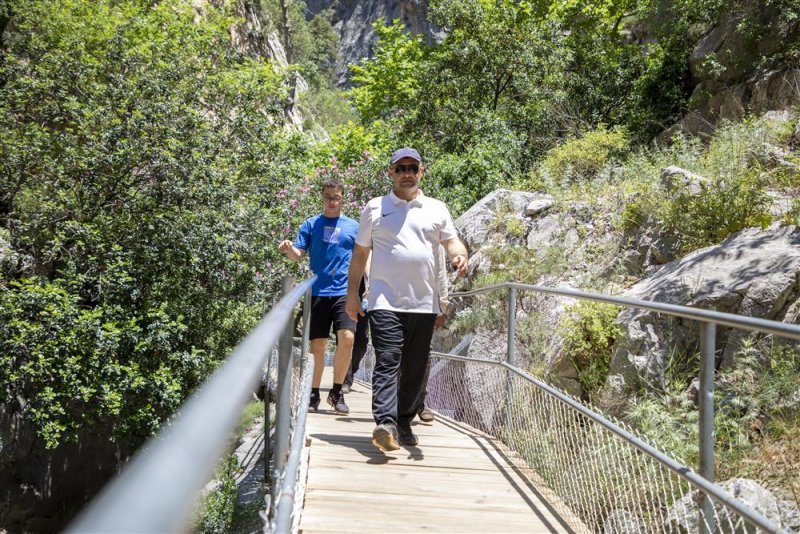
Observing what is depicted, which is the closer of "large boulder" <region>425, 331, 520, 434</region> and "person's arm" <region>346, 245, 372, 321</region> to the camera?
"person's arm" <region>346, 245, 372, 321</region>

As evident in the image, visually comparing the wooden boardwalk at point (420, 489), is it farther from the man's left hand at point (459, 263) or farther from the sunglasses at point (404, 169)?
the sunglasses at point (404, 169)

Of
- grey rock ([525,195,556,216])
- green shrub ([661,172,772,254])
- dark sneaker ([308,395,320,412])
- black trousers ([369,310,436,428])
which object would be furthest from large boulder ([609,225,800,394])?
grey rock ([525,195,556,216])

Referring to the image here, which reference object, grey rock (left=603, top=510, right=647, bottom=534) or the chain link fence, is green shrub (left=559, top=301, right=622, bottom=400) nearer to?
the chain link fence

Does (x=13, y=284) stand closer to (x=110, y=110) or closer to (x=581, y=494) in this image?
(x=110, y=110)

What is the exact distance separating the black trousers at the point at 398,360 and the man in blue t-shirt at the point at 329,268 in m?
1.13

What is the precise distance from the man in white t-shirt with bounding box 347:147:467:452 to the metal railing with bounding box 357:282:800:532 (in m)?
0.69

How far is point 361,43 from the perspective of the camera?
242ft

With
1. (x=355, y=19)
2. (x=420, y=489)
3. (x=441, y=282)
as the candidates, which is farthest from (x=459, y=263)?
(x=355, y=19)

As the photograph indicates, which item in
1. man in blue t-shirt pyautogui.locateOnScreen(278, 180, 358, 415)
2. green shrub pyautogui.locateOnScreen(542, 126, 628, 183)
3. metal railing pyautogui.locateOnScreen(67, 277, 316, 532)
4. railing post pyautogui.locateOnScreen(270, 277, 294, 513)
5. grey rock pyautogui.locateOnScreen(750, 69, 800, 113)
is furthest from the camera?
green shrub pyautogui.locateOnScreen(542, 126, 628, 183)

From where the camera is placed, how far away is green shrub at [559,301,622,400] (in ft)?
20.5

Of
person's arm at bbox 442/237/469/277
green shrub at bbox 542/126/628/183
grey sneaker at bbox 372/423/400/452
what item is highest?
green shrub at bbox 542/126/628/183

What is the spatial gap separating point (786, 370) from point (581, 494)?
1436 mm

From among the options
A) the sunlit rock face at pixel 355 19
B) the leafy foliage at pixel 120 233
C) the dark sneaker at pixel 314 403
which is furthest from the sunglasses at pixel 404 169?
the sunlit rock face at pixel 355 19

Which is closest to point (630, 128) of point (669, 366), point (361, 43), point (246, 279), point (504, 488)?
point (246, 279)
